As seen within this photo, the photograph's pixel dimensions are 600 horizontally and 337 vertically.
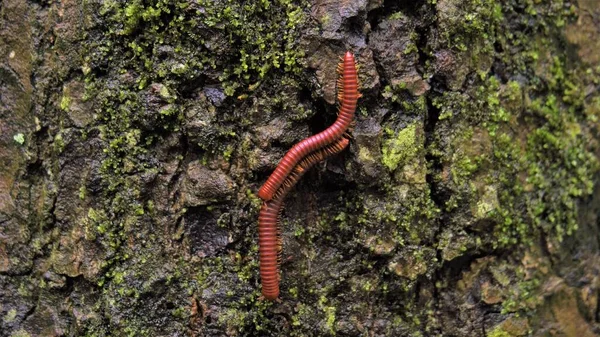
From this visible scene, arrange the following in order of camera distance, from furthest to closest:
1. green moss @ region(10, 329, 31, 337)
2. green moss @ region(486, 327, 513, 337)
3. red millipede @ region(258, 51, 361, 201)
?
green moss @ region(486, 327, 513, 337)
green moss @ region(10, 329, 31, 337)
red millipede @ region(258, 51, 361, 201)

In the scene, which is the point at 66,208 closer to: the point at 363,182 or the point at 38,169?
the point at 38,169

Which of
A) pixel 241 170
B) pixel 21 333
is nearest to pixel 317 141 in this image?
pixel 241 170

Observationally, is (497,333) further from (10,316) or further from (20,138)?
(20,138)

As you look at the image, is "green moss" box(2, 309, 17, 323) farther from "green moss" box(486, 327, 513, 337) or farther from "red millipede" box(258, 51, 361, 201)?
"green moss" box(486, 327, 513, 337)

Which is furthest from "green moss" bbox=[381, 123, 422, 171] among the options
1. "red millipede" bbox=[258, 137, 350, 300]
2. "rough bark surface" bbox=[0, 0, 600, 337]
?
"red millipede" bbox=[258, 137, 350, 300]

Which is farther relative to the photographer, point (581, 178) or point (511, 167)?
point (581, 178)

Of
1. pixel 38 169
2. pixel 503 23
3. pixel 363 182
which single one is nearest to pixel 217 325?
pixel 363 182
